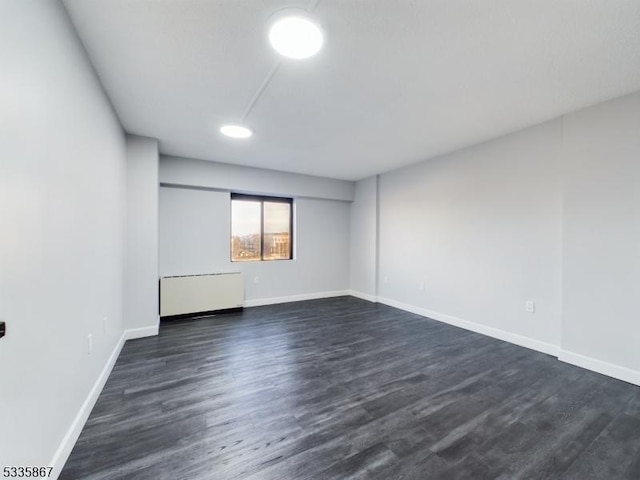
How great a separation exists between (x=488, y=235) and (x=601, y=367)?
5.24 ft

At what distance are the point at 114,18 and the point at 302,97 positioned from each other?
130 centimetres

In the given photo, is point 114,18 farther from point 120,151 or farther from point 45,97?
point 120,151

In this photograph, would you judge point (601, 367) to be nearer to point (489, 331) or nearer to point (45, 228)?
point (489, 331)

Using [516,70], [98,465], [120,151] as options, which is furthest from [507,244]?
[120,151]

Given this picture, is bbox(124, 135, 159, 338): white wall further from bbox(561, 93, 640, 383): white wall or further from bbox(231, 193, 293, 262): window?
bbox(561, 93, 640, 383): white wall

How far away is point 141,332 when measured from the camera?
322 centimetres

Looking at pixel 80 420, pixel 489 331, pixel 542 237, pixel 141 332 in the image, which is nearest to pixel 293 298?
pixel 141 332

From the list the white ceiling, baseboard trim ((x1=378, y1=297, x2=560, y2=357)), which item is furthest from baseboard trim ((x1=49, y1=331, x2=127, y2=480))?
baseboard trim ((x1=378, y1=297, x2=560, y2=357))

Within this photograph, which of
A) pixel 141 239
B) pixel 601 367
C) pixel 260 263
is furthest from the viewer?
pixel 260 263

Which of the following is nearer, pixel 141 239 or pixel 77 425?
pixel 77 425

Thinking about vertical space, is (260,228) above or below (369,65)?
below

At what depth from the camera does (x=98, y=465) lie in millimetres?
1402

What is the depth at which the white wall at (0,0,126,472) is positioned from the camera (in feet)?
3.26

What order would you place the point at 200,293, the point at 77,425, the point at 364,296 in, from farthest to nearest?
the point at 364,296 < the point at 200,293 < the point at 77,425
